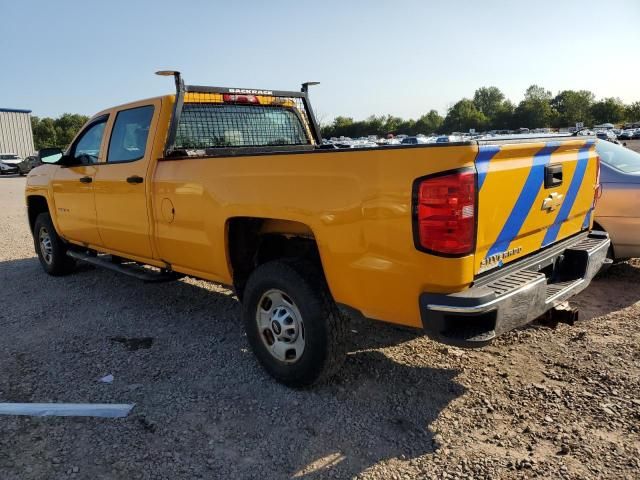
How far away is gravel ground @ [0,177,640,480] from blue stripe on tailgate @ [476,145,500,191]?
147cm

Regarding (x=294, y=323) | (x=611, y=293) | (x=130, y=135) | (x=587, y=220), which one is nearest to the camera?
(x=294, y=323)

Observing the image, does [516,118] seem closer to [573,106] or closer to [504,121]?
[504,121]

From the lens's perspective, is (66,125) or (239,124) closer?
(239,124)

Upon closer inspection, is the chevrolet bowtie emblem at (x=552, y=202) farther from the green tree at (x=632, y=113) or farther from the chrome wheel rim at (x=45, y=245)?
the green tree at (x=632, y=113)

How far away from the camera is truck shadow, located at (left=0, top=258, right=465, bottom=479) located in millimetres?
2797

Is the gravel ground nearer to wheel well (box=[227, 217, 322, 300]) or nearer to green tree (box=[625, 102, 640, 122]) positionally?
wheel well (box=[227, 217, 322, 300])

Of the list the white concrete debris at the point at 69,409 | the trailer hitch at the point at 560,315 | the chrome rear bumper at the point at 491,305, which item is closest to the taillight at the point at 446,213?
the chrome rear bumper at the point at 491,305

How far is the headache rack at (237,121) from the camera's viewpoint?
179 inches

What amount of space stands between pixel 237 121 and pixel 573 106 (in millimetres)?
120132

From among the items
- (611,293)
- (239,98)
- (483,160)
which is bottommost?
(611,293)

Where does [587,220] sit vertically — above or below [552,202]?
below

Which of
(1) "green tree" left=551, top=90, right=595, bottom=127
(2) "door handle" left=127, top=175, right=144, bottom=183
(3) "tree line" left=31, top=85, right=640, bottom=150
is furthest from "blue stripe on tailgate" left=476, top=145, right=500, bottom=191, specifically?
(1) "green tree" left=551, top=90, right=595, bottom=127

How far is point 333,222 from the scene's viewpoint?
291cm

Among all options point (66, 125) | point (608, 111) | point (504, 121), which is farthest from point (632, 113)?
point (66, 125)
